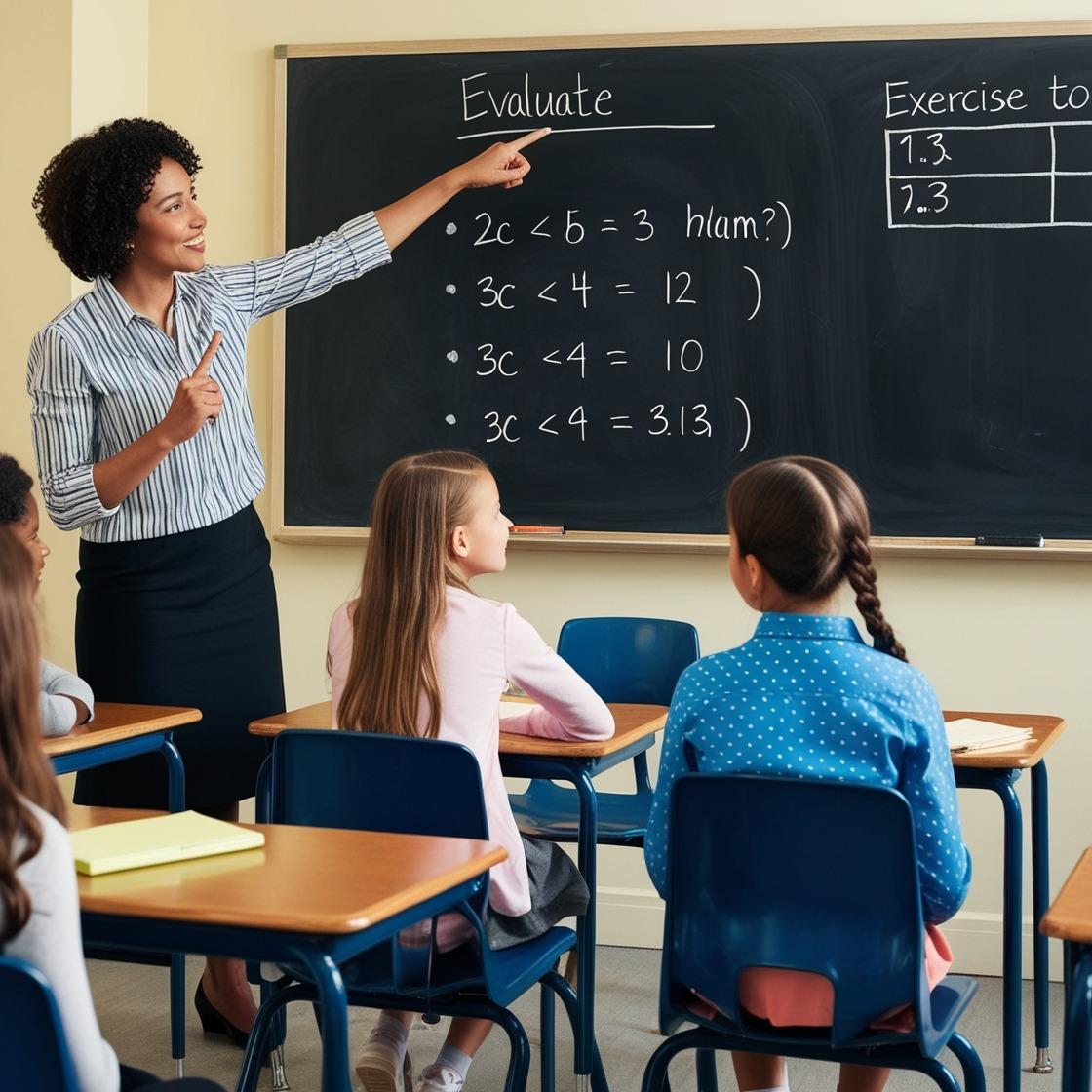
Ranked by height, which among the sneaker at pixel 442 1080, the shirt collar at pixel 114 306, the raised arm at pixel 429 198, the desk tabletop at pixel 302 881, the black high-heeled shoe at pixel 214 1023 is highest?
the raised arm at pixel 429 198

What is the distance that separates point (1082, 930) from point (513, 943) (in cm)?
109

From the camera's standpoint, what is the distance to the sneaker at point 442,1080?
2.46 meters

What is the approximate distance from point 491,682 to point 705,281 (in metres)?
1.81

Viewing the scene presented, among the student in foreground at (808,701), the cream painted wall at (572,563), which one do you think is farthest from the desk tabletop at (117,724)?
the cream painted wall at (572,563)

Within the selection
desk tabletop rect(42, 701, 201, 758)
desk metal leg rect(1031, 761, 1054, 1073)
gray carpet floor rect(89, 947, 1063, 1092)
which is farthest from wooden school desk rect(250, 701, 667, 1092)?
desk metal leg rect(1031, 761, 1054, 1073)

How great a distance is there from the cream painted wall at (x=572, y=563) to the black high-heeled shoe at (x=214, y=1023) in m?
1.11

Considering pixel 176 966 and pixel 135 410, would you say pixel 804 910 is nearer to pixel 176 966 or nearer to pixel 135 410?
pixel 176 966

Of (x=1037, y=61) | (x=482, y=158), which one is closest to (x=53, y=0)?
(x=482, y=158)

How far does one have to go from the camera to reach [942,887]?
1.95 metres

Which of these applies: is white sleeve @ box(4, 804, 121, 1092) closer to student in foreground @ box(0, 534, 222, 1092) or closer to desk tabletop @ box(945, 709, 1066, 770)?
student in foreground @ box(0, 534, 222, 1092)

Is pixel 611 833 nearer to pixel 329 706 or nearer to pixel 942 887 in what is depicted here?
pixel 329 706

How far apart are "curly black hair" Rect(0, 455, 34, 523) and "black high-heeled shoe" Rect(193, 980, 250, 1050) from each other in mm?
1263

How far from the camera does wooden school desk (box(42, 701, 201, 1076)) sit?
101 inches

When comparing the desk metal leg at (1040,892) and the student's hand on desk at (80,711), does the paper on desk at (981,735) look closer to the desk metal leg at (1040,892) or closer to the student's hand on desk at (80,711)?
the desk metal leg at (1040,892)
